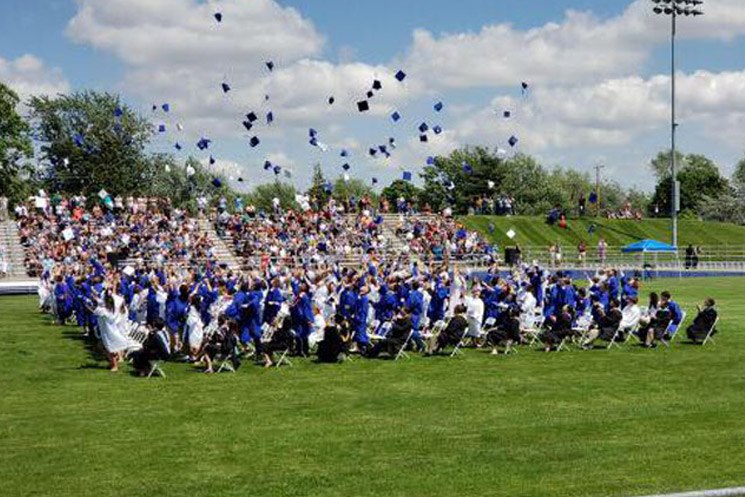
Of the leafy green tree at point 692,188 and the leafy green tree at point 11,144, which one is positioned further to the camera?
the leafy green tree at point 692,188

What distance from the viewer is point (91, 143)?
89.4 meters

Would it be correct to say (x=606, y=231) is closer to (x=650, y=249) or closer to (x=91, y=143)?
(x=650, y=249)

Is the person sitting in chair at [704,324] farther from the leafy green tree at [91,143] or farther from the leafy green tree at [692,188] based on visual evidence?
the leafy green tree at [692,188]

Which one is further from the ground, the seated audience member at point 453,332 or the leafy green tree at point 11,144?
the leafy green tree at point 11,144

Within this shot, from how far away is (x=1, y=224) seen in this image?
5800 cm

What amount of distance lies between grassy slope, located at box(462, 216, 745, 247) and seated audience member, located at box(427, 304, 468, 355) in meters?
54.6

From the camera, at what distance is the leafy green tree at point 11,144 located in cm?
6975

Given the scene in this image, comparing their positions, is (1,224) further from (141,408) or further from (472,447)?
(472,447)

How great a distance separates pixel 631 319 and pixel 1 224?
43801mm

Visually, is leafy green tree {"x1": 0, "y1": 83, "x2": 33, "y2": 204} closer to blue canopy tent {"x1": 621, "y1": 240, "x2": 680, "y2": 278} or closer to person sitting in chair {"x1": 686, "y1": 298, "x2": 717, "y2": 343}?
blue canopy tent {"x1": 621, "y1": 240, "x2": 680, "y2": 278}

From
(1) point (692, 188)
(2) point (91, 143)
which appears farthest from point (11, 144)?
(1) point (692, 188)

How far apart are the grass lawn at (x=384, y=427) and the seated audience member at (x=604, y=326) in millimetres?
1698

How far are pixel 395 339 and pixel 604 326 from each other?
5400 millimetres

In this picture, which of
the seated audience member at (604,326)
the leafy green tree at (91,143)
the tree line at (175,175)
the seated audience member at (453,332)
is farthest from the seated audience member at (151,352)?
the leafy green tree at (91,143)
